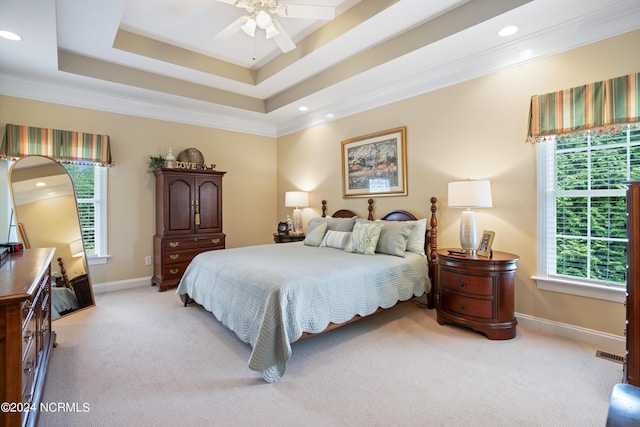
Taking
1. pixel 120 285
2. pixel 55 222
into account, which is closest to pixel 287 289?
pixel 55 222

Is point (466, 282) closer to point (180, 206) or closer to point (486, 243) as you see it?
point (486, 243)

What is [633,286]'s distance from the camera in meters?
1.82

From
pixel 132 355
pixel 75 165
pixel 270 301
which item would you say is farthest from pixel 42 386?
pixel 75 165

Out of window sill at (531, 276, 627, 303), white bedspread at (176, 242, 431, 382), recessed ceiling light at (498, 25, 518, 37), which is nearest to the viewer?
white bedspread at (176, 242, 431, 382)

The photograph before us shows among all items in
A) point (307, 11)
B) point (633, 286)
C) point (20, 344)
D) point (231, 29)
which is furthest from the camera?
point (231, 29)

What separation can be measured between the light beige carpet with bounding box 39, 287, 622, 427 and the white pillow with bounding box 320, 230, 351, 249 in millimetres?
1014

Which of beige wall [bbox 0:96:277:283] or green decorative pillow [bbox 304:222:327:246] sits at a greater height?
beige wall [bbox 0:96:277:283]

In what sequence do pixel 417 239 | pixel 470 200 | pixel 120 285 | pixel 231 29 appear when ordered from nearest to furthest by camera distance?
pixel 231 29 < pixel 470 200 < pixel 417 239 < pixel 120 285

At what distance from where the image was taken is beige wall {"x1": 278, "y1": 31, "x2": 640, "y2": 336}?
253cm

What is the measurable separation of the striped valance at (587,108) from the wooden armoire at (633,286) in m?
0.86

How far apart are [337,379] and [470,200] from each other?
196 centimetres

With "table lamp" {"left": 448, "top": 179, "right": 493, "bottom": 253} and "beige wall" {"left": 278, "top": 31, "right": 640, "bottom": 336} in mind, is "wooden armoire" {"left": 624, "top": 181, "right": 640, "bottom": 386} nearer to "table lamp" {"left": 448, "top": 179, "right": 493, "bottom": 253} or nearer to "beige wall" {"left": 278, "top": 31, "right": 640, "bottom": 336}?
"beige wall" {"left": 278, "top": 31, "right": 640, "bottom": 336}

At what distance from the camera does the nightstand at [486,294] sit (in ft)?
8.70

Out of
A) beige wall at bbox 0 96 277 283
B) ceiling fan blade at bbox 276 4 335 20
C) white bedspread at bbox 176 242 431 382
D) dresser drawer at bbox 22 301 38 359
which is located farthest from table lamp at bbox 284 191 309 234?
dresser drawer at bbox 22 301 38 359
